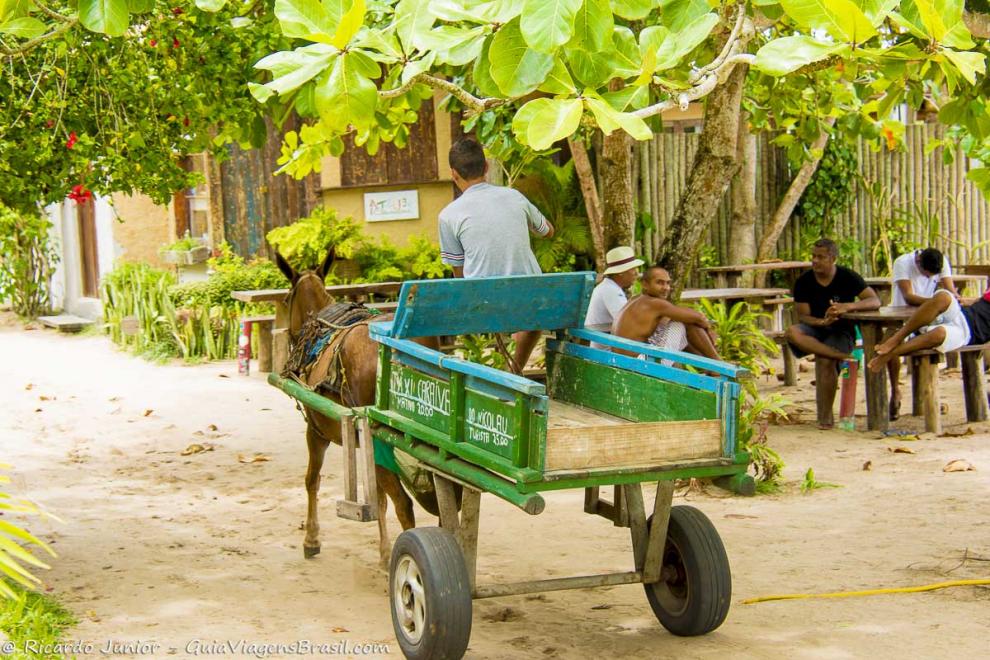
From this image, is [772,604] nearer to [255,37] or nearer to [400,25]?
[400,25]

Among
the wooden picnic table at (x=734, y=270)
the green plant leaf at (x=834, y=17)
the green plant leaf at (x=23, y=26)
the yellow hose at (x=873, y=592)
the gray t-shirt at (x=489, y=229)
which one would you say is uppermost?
the green plant leaf at (x=23, y=26)

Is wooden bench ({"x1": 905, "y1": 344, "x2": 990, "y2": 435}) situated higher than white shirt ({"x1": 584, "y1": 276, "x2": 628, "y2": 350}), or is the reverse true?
white shirt ({"x1": 584, "y1": 276, "x2": 628, "y2": 350})

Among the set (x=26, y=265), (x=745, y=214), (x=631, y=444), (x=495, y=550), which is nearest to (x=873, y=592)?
(x=631, y=444)

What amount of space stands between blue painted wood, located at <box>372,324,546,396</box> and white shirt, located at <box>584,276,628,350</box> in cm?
335

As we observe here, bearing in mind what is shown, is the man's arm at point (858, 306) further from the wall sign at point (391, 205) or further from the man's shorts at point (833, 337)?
the wall sign at point (391, 205)

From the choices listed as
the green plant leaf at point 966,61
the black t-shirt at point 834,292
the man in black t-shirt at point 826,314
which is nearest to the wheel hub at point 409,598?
the green plant leaf at point 966,61

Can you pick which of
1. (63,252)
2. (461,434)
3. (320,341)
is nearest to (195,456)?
(320,341)

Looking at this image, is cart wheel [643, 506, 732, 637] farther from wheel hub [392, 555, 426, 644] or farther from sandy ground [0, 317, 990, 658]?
wheel hub [392, 555, 426, 644]

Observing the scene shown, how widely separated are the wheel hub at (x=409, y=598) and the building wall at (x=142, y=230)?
12334 millimetres

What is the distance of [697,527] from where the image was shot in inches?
192

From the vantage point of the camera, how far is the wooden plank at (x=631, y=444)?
4.14 meters

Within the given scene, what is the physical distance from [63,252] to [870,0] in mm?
17086

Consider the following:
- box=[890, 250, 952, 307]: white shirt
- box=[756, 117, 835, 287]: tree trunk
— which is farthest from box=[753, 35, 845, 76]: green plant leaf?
box=[756, 117, 835, 287]: tree trunk

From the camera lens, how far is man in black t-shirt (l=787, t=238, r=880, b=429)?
940cm
